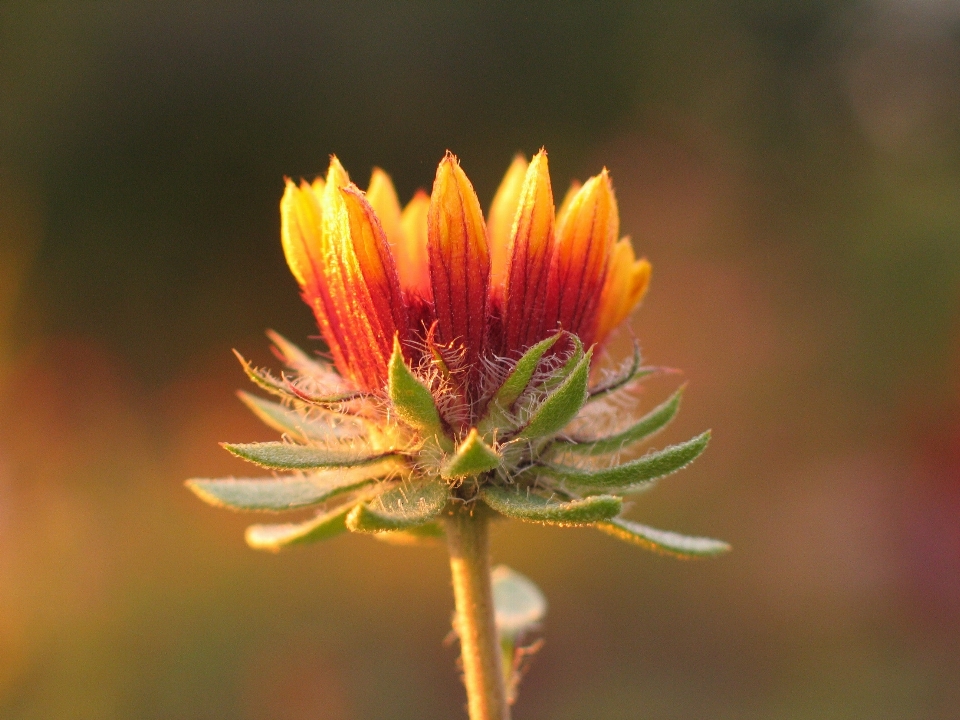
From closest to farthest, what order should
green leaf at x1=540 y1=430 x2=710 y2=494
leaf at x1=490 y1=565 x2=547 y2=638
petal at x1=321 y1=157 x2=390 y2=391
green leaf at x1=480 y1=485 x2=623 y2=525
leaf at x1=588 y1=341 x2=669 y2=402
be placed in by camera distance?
green leaf at x1=480 y1=485 x2=623 y2=525, green leaf at x1=540 y1=430 x2=710 y2=494, petal at x1=321 y1=157 x2=390 y2=391, leaf at x1=588 y1=341 x2=669 y2=402, leaf at x1=490 y1=565 x2=547 y2=638

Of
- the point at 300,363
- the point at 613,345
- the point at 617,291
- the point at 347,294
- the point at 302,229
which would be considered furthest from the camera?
the point at 613,345

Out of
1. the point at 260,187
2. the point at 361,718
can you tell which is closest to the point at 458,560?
the point at 361,718

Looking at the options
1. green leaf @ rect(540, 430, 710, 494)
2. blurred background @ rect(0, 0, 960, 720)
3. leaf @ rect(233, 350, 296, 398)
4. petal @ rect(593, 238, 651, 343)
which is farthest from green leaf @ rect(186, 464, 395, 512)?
blurred background @ rect(0, 0, 960, 720)

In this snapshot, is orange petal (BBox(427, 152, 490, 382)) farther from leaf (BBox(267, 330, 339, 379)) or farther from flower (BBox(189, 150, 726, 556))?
leaf (BBox(267, 330, 339, 379))

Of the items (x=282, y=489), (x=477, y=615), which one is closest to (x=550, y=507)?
(x=477, y=615)

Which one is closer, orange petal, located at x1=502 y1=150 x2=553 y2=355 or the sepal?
orange petal, located at x1=502 y1=150 x2=553 y2=355

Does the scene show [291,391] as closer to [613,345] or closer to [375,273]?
[375,273]

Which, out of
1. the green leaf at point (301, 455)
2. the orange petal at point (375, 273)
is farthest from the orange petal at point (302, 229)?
the green leaf at point (301, 455)
